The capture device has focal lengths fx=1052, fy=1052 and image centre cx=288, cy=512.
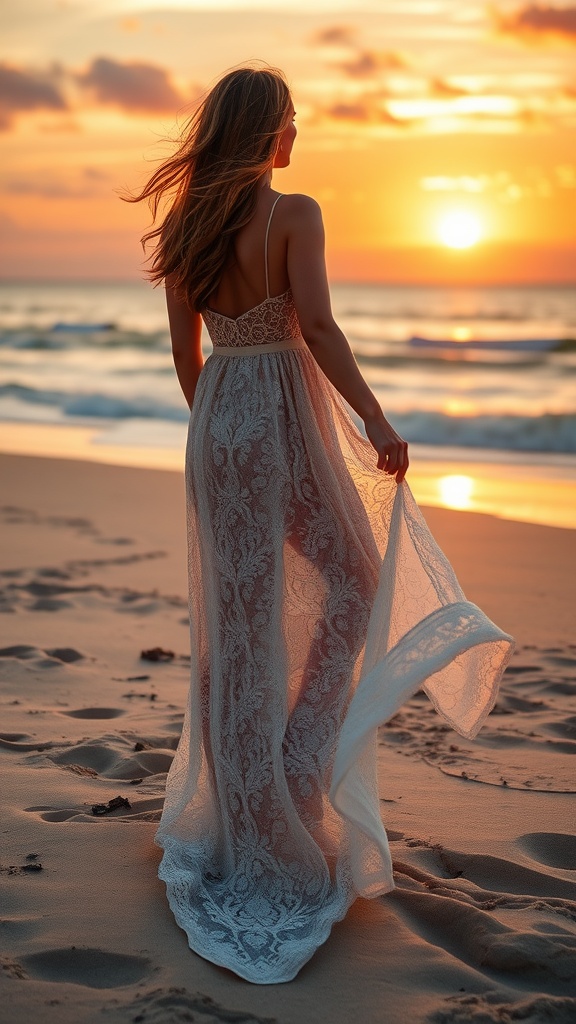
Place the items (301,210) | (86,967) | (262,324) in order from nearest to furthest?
(86,967), (301,210), (262,324)

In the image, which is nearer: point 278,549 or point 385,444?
point 385,444

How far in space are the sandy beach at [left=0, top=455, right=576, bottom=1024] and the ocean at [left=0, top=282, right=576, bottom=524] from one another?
6.24 meters

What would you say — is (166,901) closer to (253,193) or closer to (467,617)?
(467,617)

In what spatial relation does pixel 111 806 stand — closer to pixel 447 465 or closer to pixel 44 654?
pixel 44 654

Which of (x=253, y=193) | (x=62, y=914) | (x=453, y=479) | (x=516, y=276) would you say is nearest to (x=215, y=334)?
(x=253, y=193)

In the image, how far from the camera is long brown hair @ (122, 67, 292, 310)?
284cm

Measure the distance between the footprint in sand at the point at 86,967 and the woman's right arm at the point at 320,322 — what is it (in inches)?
57.1

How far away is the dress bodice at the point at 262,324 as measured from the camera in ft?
9.62

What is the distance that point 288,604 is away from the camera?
2998 mm

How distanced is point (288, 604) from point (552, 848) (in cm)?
122

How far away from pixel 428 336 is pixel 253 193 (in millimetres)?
31325

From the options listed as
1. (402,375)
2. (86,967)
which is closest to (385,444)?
(86,967)

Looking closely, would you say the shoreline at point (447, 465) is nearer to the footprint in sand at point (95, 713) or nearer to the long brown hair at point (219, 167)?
the footprint in sand at point (95, 713)

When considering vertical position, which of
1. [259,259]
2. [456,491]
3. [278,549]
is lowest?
[456,491]
